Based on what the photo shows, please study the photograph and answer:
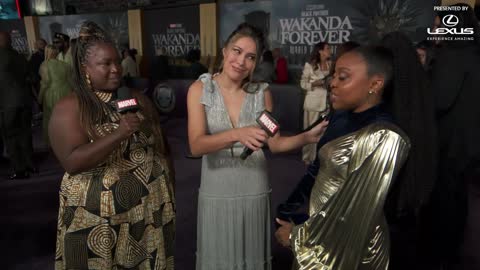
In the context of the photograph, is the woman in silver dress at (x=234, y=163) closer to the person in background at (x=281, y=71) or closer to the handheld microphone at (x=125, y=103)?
the handheld microphone at (x=125, y=103)

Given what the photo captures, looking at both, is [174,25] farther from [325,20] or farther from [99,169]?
[99,169]

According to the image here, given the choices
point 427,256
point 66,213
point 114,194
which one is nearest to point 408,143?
point 114,194

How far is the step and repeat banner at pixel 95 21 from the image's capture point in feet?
36.6

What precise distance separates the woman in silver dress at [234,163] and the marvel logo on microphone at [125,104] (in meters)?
0.27

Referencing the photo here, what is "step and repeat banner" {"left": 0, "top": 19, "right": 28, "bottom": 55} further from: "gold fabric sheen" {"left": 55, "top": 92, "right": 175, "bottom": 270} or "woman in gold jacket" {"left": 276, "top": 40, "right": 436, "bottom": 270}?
"woman in gold jacket" {"left": 276, "top": 40, "right": 436, "bottom": 270}

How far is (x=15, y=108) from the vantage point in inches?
160

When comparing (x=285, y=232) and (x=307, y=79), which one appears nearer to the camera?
(x=285, y=232)

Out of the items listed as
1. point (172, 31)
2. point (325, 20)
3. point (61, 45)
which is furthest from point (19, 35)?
point (325, 20)

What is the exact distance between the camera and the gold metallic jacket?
97cm

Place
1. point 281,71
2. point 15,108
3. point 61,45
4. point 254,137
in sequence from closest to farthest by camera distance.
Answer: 1. point 254,137
2. point 15,108
3. point 61,45
4. point 281,71

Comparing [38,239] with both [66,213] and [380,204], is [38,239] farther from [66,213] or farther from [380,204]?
[380,204]

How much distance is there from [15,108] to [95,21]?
827cm

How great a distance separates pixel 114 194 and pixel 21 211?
2579mm

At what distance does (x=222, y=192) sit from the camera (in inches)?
61.5
